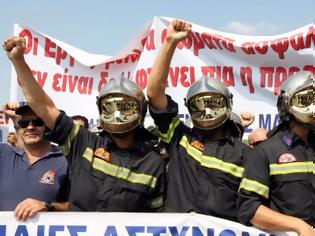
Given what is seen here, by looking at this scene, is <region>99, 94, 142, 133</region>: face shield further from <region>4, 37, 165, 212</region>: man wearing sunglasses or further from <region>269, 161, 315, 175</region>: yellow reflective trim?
<region>269, 161, 315, 175</region>: yellow reflective trim

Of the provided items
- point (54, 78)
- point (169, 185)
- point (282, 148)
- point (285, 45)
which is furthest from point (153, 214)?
point (54, 78)

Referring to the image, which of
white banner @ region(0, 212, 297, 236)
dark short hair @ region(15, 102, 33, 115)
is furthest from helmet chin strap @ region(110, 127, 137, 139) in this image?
dark short hair @ region(15, 102, 33, 115)

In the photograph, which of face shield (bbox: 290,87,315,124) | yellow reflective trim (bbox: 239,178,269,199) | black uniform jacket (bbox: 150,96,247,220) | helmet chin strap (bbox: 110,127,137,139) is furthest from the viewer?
helmet chin strap (bbox: 110,127,137,139)

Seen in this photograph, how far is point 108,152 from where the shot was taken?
4836 mm

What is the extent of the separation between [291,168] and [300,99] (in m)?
0.55

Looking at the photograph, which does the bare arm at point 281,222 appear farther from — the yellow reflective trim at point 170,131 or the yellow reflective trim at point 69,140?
the yellow reflective trim at point 69,140

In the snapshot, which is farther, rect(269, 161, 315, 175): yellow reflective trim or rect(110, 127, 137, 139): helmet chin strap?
rect(110, 127, 137, 139): helmet chin strap

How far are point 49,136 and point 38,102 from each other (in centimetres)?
28

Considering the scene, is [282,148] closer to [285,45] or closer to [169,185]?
[169,185]

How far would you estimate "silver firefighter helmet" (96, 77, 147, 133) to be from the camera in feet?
15.8

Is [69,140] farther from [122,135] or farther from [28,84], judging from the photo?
[28,84]

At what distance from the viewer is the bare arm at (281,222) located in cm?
418

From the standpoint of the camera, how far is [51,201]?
201 inches

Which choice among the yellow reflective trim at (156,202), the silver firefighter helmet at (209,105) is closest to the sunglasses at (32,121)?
the yellow reflective trim at (156,202)
